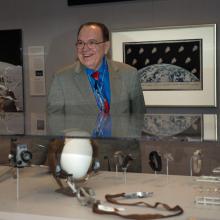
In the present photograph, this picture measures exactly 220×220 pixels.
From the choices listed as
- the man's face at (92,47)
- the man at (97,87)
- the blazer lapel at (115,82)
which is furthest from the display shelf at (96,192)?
the man's face at (92,47)

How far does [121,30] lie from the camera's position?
132 inches

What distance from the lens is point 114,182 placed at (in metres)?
1.18

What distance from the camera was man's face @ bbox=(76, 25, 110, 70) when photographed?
251 cm

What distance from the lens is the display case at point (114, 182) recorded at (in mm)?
929

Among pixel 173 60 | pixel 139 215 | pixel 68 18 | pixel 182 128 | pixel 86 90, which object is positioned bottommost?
pixel 139 215

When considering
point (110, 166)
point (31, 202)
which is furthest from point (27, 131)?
point (110, 166)

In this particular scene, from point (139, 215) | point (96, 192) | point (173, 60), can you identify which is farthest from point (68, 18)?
point (139, 215)

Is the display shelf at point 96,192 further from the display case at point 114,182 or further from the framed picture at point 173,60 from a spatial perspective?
the framed picture at point 173,60

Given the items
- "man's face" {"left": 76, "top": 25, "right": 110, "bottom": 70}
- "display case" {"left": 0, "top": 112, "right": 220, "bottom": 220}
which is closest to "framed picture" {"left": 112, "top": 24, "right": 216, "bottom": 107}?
"man's face" {"left": 76, "top": 25, "right": 110, "bottom": 70}

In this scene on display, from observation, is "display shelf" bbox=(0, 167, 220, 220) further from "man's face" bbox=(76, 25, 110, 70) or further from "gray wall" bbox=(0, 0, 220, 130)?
"gray wall" bbox=(0, 0, 220, 130)

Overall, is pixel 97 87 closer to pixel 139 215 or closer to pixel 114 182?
pixel 114 182

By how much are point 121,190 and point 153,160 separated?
150 millimetres

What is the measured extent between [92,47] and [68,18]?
973mm

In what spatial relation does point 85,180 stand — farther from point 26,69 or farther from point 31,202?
point 26,69
